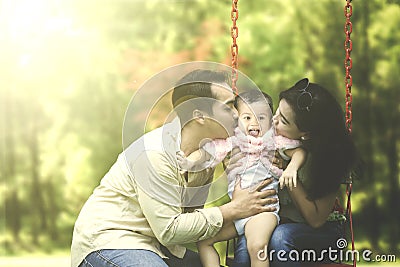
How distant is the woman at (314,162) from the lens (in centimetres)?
201

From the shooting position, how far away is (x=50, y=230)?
394 cm

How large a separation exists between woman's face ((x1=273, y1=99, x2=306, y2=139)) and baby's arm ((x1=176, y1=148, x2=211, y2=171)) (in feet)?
0.83

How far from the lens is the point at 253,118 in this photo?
2.01 meters

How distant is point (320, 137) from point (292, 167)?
0.46 feet

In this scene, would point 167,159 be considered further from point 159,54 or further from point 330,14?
point 330,14

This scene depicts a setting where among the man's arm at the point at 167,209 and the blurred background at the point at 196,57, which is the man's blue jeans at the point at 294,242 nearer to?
the man's arm at the point at 167,209

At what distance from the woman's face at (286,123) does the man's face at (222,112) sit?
5.8 inches

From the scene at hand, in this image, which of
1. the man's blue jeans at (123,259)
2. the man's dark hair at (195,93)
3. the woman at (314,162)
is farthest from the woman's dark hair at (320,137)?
the man's blue jeans at (123,259)

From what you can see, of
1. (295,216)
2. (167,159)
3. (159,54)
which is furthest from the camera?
(159,54)

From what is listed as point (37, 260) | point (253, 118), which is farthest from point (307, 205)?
point (37, 260)

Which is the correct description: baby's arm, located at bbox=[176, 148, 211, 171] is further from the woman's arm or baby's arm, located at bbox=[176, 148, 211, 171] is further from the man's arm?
the woman's arm

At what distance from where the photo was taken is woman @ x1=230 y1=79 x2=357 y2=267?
2.01 meters

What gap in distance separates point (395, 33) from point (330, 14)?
0.42 meters

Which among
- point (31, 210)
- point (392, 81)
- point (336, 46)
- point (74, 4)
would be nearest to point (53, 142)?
point (31, 210)
